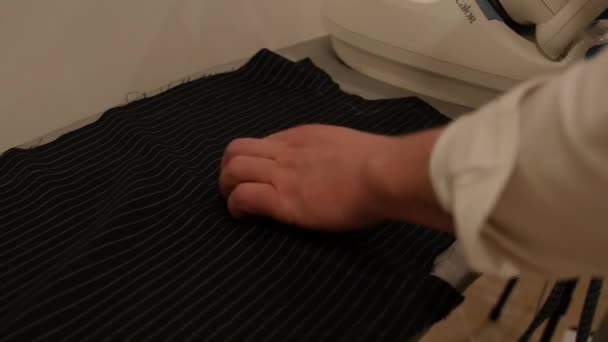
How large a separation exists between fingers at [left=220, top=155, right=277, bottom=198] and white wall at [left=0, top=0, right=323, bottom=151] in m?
0.42

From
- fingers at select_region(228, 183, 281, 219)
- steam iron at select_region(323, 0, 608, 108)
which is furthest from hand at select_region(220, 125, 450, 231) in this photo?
steam iron at select_region(323, 0, 608, 108)

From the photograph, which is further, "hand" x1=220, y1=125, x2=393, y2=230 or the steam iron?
the steam iron

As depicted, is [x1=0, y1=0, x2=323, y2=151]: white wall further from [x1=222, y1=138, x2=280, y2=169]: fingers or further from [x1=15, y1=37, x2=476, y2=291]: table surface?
[x1=222, y1=138, x2=280, y2=169]: fingers

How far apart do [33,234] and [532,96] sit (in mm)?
484

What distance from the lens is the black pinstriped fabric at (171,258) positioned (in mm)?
440

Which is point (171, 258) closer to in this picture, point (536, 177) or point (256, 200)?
point (256, 200)

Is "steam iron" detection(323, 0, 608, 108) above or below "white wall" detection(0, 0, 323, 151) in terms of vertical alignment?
below

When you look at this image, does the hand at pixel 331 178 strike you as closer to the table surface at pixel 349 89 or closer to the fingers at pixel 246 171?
the fingers at pixel 246 171

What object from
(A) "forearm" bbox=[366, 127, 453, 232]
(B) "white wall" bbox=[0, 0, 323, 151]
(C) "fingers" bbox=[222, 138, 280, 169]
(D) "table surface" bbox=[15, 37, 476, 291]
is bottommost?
(D) "table surface" bbox=[15, 37, 476, 291]

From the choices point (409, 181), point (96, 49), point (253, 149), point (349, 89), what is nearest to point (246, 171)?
point (253, 149)

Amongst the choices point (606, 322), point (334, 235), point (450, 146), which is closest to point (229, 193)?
point (334, 235)

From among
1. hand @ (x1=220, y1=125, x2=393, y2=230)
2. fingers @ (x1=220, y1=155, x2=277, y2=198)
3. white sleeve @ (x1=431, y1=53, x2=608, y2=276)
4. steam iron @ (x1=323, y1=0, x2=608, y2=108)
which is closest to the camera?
white sleeve @ (x1=431, y1=53, x2=608, y2=276)

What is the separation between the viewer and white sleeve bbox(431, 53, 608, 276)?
0.78 feet

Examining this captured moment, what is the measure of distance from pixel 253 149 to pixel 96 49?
45 centimetres
